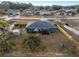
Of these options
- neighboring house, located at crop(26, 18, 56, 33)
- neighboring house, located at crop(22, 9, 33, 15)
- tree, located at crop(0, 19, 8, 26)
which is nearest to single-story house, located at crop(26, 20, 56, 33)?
neighboring house, located at crop(26, 18, 56, 33)

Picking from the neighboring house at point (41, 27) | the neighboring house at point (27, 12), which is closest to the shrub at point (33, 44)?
the neighboring house at point (41, 27)

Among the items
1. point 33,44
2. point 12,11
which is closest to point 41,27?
point 33,44

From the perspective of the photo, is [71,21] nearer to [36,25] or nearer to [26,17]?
[36,25]

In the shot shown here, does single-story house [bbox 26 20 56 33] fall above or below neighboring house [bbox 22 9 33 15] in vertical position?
below

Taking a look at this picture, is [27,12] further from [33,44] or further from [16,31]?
[33,44]

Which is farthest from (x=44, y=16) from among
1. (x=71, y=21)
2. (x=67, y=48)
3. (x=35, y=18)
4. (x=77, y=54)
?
(x=77, y=54)

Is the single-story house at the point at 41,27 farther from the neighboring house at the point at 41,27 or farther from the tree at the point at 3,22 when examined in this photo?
the tree at the point at 3,22

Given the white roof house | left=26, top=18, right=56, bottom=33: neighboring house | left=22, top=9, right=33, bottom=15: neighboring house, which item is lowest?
the white roof house

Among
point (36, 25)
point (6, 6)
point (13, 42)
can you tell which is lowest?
point (13, 42)

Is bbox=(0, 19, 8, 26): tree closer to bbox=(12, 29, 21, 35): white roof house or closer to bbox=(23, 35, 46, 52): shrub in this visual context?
bbox=(12, 29, 21, 35): white roof house
